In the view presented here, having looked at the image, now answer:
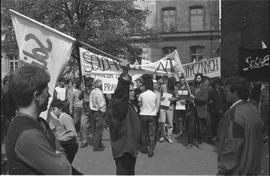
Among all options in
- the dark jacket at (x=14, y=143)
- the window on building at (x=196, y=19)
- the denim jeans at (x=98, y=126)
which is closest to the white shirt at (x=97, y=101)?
the denim jeans at (x=98, y=126)

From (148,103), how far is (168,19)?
29807 millimetres

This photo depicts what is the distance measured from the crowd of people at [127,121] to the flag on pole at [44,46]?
0.50m

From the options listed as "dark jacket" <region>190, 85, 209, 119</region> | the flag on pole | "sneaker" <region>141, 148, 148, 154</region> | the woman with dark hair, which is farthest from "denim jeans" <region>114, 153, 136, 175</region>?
the woman with dark hair

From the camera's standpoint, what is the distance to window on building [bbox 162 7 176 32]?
38.0m

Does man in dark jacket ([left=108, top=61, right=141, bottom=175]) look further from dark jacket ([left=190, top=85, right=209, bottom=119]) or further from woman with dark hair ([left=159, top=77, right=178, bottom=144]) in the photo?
woman with dark hair ([left=159, top=77, right=178, bottom=144])

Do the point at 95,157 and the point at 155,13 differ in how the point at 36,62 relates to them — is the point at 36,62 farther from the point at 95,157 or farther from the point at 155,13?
the point at 155,13

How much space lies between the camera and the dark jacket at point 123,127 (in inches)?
188

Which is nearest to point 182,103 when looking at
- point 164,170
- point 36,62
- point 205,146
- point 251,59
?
point 205,146

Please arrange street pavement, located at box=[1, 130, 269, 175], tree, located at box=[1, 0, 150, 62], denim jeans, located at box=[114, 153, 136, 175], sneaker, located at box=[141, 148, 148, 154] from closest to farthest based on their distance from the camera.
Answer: denim jeans, located at box=[114, 153, 136, 175], street pavement, located at box=[1, 130, 269, 175], sneaker, located at box=[141, 148, 148, 154], tree, located at box=[1, 0, 150, 62]

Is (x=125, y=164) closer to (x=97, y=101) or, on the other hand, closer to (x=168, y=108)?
(x=97, y=101)

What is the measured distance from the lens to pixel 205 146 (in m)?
10.2

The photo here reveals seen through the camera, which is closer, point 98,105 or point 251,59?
point 251,59

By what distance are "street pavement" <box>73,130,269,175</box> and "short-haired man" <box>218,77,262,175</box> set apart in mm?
3356

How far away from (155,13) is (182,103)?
27.0m
